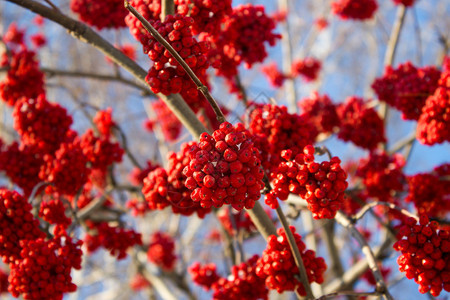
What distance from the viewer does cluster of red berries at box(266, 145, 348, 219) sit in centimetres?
186

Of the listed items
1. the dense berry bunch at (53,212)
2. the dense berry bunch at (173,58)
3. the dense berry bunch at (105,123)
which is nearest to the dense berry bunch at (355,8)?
the dense berry bunch at (105,123)

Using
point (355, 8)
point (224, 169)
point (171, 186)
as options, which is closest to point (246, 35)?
point (171, 186)

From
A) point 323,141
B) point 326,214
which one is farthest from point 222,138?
point 323,141

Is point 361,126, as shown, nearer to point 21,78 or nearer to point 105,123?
point 105,123

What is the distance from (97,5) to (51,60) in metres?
6.36

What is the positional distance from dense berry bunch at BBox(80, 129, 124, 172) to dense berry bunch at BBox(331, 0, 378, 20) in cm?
306

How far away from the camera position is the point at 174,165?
254 cm

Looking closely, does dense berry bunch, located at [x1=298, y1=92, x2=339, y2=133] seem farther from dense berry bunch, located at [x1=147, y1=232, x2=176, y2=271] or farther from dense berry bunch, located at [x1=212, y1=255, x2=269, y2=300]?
dense berry bunch, located at [x1=147, y1=232, x2=176, y2=271]

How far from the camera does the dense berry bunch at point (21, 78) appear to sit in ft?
11.6

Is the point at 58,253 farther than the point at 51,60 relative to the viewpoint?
No

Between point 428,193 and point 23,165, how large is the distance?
345 cm

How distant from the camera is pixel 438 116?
277cm

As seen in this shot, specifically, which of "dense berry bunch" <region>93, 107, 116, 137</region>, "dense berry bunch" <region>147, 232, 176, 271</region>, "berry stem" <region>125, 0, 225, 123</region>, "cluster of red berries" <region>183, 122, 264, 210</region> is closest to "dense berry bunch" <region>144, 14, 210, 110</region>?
"berry stem" <region>125, 0, 225, 123</region>

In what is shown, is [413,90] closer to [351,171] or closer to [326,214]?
[326,214]
